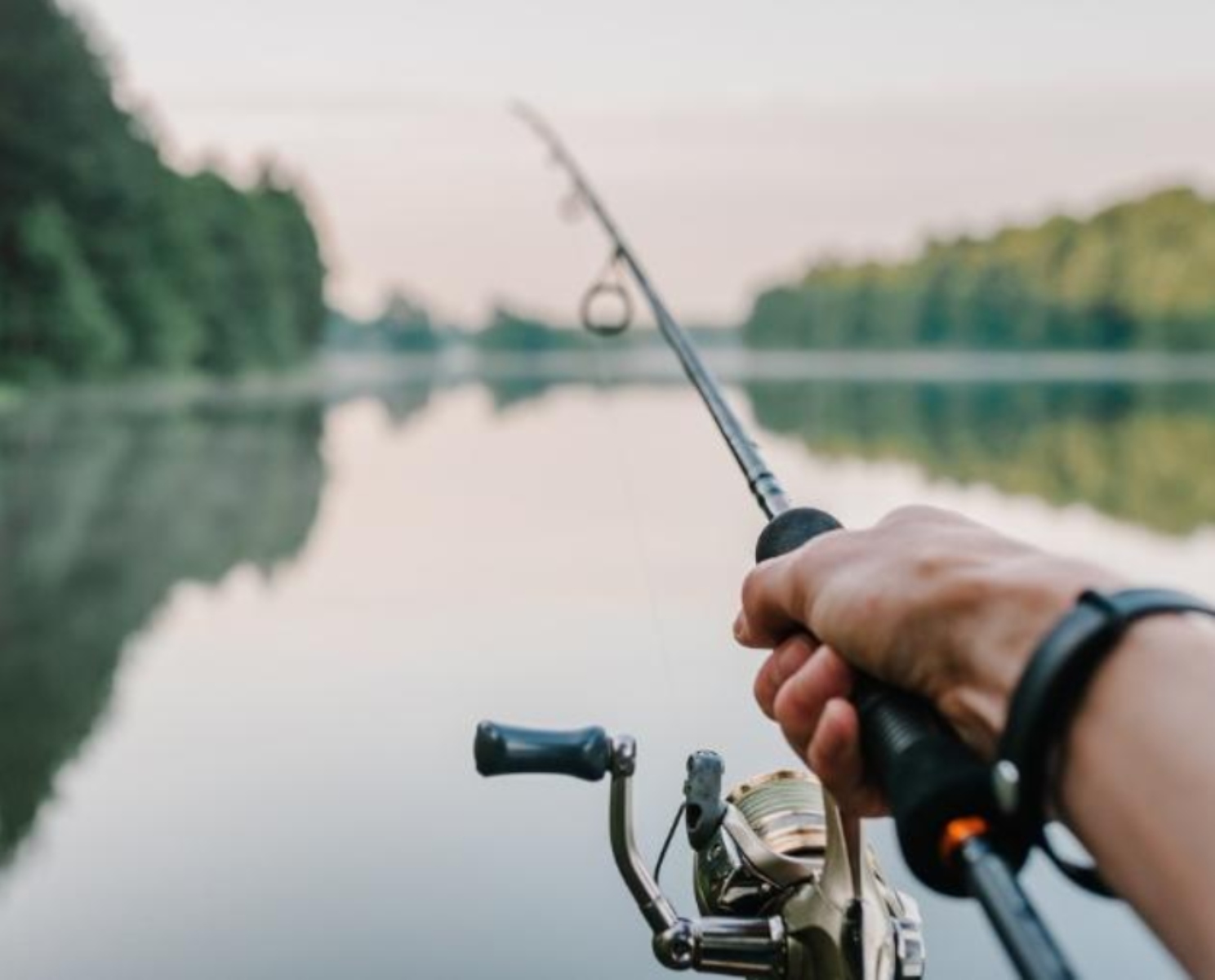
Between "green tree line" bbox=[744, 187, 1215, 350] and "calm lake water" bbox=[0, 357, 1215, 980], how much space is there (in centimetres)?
9097

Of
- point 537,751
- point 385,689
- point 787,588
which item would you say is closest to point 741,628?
point 787,588

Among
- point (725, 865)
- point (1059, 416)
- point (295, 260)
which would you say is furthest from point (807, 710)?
point (295, 260)

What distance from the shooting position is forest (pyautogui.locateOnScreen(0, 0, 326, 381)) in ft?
149

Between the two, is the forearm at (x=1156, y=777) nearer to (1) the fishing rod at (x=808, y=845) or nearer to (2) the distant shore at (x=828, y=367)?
(1) the fishing rod at (x=808, y=845)

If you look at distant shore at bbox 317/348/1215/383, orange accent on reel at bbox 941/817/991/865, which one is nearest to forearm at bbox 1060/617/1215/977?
orange accent on reel at bbox 941/817/991/865

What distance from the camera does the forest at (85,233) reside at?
45281mm

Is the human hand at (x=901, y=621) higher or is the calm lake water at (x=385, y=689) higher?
the human hand at (x=901, y=621)

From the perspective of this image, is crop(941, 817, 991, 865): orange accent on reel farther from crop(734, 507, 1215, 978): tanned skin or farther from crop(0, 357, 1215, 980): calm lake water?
crop(0, 357, 1215, 980): calm lake water

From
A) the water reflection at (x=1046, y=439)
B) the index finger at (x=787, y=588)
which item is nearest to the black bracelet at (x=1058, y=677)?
the index finger at (x=787, y=588)

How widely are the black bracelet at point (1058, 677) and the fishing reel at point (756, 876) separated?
0.70 metres

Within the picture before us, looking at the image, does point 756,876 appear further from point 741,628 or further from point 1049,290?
point 1049,290

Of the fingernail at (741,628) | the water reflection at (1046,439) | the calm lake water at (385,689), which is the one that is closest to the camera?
the fingernail at (741,628)

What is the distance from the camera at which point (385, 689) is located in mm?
8219

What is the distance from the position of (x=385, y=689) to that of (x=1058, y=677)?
7497 millimetres
